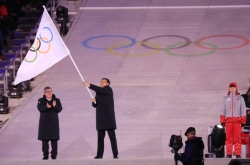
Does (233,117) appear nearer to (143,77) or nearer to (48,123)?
(48,123)

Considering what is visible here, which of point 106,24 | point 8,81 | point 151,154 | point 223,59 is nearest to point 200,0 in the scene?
point 106,24

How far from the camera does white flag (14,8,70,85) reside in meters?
14.1

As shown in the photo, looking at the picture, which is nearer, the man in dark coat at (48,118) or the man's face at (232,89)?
the man's face at (232,89)

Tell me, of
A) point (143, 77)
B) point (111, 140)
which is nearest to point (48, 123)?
point (111, 140)

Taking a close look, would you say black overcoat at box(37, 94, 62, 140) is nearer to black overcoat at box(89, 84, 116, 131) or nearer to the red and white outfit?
black overcoat at box(89, 84, 116, 131)

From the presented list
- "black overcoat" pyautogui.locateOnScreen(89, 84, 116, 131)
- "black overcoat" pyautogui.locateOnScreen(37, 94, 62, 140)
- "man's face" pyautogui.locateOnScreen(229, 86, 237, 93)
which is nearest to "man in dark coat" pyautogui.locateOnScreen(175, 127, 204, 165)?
"man's face" pyautogui.locateOnScreen(229, 86, 237, 93)

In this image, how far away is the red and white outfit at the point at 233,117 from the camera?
14039mm

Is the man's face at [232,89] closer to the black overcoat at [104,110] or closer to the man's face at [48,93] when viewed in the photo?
the black overcoat at [104,110]

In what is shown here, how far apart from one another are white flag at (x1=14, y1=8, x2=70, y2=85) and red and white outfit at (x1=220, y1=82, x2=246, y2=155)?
3140 mm

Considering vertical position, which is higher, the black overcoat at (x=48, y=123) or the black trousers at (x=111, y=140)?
the black overcoat at (x=48, y=123)

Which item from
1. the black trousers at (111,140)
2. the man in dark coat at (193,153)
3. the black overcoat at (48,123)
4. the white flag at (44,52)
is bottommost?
the man in dark coat at (193,153)

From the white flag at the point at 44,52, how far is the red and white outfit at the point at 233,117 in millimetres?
3140

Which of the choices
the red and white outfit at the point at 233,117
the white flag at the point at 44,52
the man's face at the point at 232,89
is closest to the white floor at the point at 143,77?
the red and white outfit at the point at 233,117

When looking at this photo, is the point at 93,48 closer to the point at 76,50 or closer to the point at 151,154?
the point at 76,50
